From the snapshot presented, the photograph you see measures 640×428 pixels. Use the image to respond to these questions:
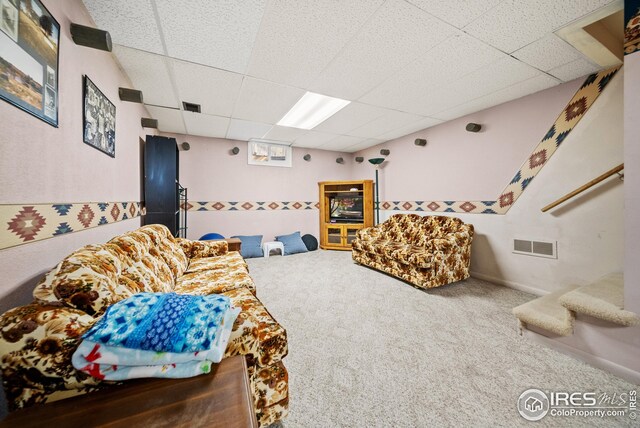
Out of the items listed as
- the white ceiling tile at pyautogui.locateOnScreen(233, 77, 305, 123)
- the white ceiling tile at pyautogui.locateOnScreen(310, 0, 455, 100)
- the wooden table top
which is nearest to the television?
the white ceiling tile at pyautogui.locateOnScreen(233, 77, 305, 123)

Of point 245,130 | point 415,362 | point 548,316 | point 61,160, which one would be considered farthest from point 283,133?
point 548,316

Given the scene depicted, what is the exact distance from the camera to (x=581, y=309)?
5.42ft

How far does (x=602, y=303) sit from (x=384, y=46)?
8.25 ft

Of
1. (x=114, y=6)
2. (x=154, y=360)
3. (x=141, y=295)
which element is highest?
(x=114, y=6)

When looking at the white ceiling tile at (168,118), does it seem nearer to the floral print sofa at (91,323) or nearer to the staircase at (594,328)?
the floral print sofa at (91,323)

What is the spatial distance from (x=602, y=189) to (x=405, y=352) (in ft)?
8.52

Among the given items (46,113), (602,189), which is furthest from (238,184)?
(602,189)

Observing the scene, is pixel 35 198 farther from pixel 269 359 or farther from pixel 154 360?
pixel 269 359

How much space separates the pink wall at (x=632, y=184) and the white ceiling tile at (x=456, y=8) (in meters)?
0.95

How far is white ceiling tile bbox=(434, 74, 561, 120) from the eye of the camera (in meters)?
2.55

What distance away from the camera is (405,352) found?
68.4 inches

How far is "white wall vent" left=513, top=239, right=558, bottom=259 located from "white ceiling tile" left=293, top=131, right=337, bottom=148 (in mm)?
3418

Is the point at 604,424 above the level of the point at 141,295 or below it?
below

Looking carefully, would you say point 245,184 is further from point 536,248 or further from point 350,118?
point 536,248
